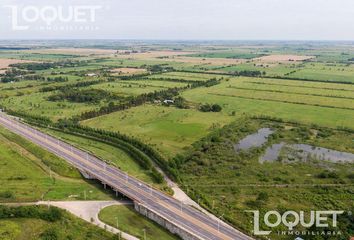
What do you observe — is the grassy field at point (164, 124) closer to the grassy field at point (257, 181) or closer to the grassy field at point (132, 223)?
the grassy field at point (257, 181)

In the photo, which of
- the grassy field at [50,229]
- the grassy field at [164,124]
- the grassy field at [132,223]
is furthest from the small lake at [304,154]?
the grassy field at [50,229]

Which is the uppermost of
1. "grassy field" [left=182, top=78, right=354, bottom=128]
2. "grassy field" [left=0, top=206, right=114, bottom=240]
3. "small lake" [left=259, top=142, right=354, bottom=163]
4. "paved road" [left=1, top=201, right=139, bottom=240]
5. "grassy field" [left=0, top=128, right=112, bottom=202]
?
"grassy field" [left=182, top=78, right=354, bottom=128]

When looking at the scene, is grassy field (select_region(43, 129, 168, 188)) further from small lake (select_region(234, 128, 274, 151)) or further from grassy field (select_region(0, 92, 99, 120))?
small lake (select_region(234, 128, 274, 151))

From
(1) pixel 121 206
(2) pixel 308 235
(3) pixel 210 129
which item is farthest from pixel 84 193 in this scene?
(3) pixel 210 129

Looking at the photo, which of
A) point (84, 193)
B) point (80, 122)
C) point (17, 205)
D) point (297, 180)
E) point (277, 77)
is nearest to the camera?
point (17, 205)

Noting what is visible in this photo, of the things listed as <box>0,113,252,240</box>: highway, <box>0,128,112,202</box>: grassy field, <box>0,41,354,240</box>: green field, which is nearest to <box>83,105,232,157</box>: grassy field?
<box>0,41,354,240</box>: green field

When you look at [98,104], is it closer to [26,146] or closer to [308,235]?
[26,146]
